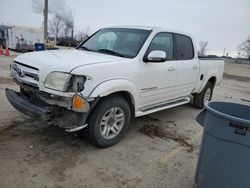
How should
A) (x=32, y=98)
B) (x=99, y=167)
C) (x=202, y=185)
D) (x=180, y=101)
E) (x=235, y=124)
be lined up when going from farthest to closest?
(x=180, y=101) < (x=32, y=98) < (x=99, y=167) < (x=202, y=185) < (x=235, y=124)

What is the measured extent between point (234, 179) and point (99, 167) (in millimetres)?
1699

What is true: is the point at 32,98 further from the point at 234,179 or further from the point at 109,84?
the point at 234,179

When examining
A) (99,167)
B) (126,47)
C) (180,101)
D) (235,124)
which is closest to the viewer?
(235,124)

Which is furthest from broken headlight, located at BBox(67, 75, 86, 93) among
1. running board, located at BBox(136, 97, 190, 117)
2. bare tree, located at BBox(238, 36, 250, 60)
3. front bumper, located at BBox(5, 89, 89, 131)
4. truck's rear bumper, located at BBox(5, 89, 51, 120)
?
bare tree, located at BBox(238, 36, 250, 60)

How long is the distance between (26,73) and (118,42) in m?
1.73

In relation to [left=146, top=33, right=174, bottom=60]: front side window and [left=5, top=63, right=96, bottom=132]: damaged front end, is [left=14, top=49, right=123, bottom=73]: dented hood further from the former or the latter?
[left=146, top=33, right=174, bottom=60]: front side window

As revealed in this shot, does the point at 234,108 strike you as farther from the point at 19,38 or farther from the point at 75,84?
the point at 19,38

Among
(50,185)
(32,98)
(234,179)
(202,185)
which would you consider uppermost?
(32,98)

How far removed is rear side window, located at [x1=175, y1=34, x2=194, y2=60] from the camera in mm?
5164

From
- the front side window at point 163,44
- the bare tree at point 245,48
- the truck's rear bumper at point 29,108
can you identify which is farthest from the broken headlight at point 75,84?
the bare tree at point 245,48

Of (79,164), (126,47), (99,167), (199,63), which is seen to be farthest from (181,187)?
(199,63)

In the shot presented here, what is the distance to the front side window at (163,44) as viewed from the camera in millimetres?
4441

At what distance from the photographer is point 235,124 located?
233 cm

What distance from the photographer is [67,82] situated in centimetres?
318
